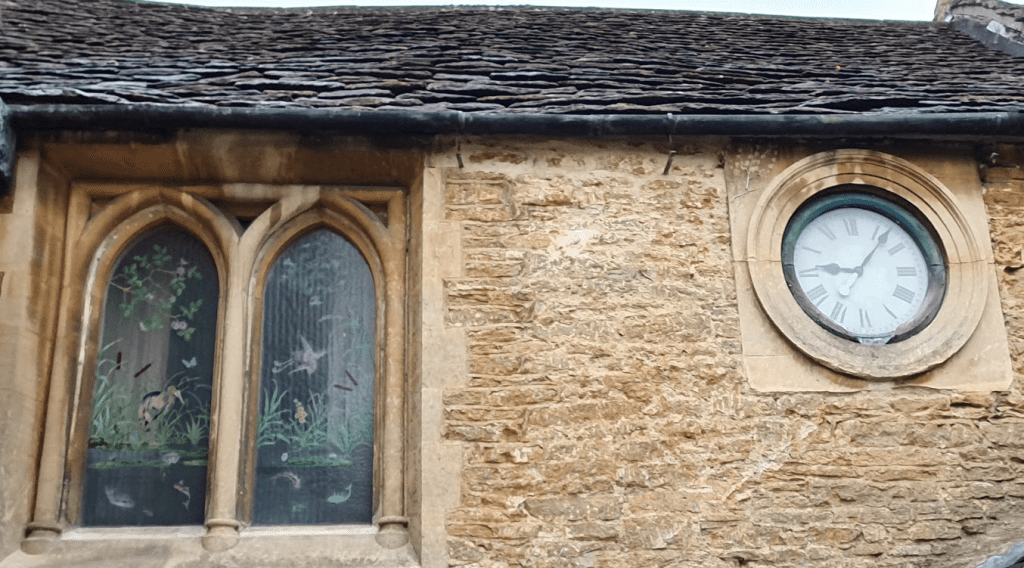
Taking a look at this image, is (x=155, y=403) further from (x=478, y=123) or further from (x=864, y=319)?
(x=864, y=319)

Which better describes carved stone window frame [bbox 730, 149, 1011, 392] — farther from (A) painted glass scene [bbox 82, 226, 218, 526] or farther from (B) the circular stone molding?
(A) painted glass scene [bbox 82, 226, 218, 526]

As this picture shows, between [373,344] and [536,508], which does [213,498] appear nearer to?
[373,344]

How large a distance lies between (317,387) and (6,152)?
1723 millimetres

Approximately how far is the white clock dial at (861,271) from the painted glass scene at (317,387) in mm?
2100

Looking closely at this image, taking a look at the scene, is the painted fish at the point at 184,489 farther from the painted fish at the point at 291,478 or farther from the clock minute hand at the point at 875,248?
the clock minute hand at the point at 875,248

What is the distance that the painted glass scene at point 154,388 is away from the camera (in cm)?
470

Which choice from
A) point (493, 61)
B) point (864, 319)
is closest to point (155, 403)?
point (493, 61)

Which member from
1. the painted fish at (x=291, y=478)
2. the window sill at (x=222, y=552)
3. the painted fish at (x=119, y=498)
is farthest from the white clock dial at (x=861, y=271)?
the painted fish at (x=119, y=498)

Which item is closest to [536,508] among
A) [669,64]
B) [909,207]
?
[909,207]

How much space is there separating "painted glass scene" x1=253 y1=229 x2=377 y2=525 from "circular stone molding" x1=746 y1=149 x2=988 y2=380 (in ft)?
6.16

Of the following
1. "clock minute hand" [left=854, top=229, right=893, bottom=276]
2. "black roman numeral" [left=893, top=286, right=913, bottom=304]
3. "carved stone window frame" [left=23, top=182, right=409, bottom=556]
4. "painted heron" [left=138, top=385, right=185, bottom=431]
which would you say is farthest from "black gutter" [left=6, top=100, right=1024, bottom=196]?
"painted heron" [left=138, top=385, right=185, bottom=431]

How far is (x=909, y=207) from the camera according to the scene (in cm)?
519

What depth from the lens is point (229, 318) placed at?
488 centimetres

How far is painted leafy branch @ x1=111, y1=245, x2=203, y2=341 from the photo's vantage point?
503 centimetres
